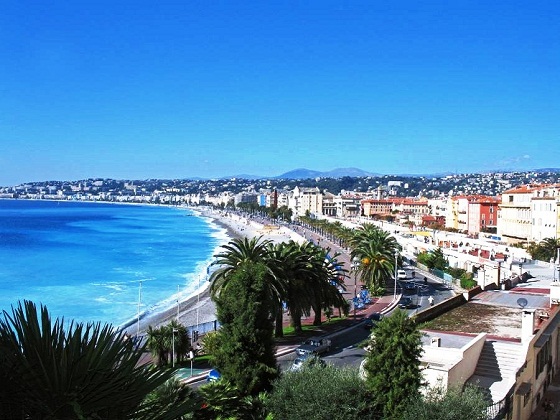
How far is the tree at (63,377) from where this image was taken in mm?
4680

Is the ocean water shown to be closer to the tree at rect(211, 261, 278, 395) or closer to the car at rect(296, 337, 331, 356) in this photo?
the car at rect(296, 337, 331, 356)

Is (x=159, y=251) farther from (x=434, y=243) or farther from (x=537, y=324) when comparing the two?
(x=537, y=324)

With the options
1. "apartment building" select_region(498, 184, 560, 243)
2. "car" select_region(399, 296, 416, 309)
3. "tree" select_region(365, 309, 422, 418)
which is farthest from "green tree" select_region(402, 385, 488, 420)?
"apartment building" select_region(498, 184, 560, 243)

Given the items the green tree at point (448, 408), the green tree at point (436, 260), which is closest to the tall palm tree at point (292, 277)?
the green tree at point (448, 408)

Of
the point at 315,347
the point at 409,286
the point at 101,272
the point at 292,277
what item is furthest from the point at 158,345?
the point at 101,272

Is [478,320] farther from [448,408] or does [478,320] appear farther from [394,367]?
[448,408]

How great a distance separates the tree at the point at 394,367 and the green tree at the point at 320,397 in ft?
0.96

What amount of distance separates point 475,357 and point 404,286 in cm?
3067

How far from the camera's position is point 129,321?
44125 millimetres

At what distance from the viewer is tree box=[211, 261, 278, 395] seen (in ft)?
46.4

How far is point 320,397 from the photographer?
441 inches

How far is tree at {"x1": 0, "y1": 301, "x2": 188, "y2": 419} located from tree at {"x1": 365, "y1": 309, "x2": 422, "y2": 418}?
700 centimetres

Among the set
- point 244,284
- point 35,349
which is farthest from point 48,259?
point 35,349

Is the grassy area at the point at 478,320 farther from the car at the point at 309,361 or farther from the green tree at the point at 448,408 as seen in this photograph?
the green tree at the point at 448,408
